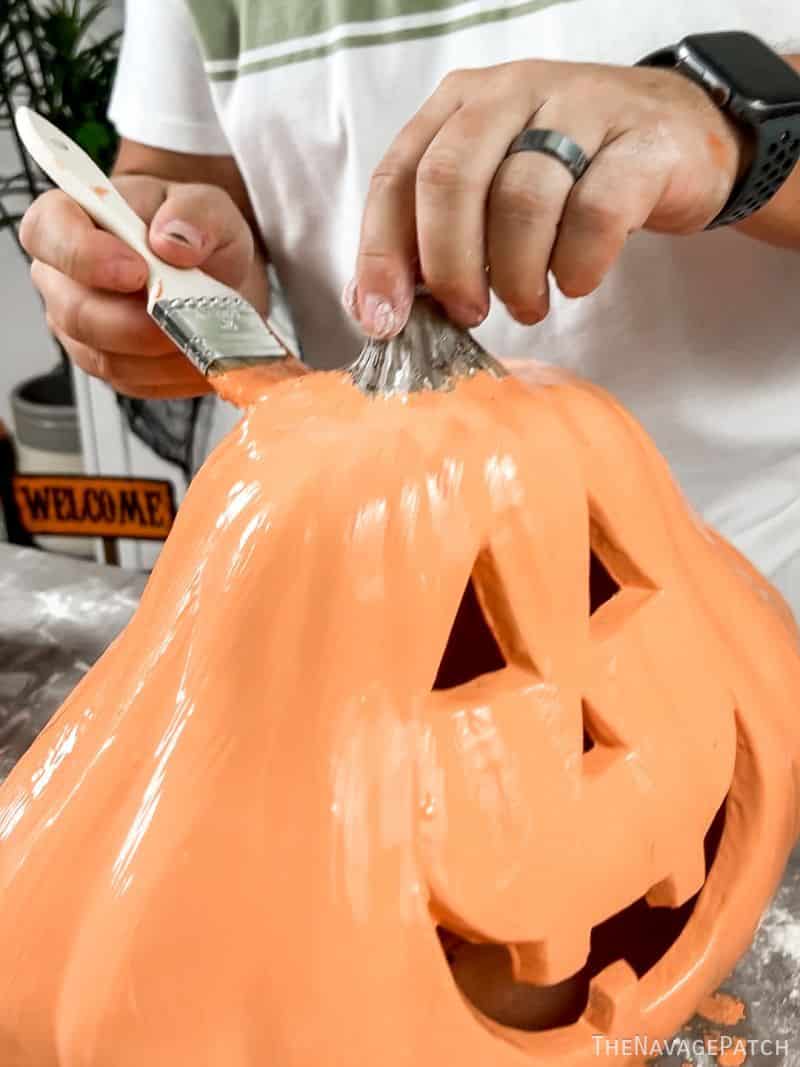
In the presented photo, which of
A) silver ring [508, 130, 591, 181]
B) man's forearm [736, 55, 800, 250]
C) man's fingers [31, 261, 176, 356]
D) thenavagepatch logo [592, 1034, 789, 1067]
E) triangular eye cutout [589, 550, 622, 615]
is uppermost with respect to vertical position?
silver ring [508, 130, 591, 181]

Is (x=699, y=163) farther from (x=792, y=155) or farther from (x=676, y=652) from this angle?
(x=676, y=652)

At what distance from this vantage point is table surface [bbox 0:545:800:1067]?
0.57 m

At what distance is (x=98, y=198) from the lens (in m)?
0.58

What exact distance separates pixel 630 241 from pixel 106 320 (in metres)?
0.39

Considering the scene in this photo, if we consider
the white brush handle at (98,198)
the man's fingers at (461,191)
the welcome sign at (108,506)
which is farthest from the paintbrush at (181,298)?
the welcome sign at (108,506)

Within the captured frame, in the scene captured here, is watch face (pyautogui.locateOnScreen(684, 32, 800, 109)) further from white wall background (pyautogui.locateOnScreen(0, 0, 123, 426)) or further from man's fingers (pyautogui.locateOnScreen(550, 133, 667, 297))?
white wall background (pyautogui.locateOnScreen(0, 0, 123, 426))

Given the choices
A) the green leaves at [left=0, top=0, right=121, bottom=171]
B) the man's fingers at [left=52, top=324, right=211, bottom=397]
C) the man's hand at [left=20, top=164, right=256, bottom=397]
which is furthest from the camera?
the green leaves at [left=0, top=0, right=121, bottom=171]

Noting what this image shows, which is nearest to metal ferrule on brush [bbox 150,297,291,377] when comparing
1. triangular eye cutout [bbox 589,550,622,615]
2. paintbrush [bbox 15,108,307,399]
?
paintbrush [bbox 15,108,307,399]

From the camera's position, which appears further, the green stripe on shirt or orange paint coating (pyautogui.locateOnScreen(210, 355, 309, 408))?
the green stripe on shirt

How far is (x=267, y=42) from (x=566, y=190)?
529mm

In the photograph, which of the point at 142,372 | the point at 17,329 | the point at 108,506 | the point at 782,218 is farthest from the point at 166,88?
the point at 17,329

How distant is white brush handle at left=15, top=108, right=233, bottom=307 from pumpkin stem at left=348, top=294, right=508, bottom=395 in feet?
0.44

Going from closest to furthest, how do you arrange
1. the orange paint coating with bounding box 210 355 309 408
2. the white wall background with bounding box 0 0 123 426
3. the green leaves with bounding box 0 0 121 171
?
the orange paint coating with bounding box 210 355 309 408, the green leaves with bounding box 0 0 121 171, the white wall background with bounding box 0 0 123 426

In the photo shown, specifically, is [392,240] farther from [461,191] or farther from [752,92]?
[752,92]
